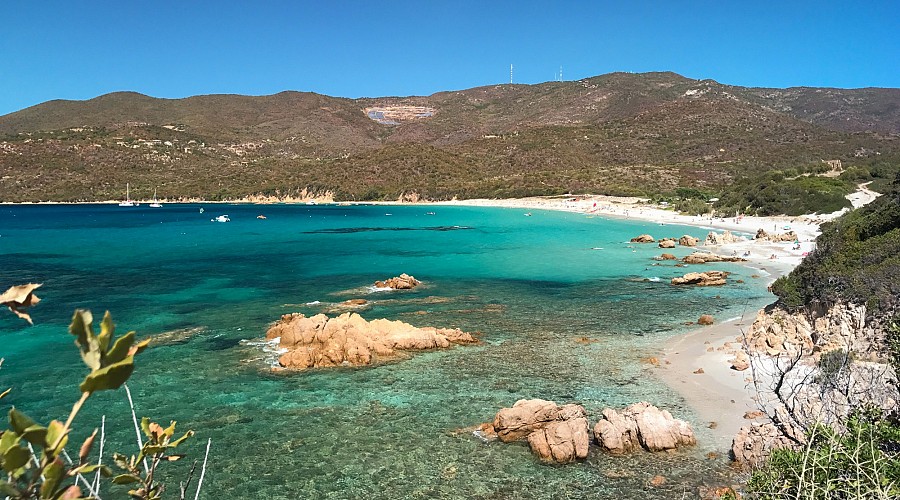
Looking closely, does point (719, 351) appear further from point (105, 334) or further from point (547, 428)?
point (105, 334)

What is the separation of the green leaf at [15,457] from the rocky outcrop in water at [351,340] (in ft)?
46.1

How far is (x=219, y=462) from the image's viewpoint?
10234 mm

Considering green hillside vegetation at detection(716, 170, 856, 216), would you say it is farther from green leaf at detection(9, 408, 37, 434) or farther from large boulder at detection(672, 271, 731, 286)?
green leaf at detection(9, 408, 37, 434)

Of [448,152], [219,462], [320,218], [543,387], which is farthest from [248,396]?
[448,152]

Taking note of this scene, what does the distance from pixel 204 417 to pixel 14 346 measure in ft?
33.3

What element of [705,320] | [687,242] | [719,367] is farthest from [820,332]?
[687,242]

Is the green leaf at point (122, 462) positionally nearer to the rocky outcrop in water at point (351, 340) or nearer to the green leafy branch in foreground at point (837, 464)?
the green leafy branch in foreground at point (837, 464)

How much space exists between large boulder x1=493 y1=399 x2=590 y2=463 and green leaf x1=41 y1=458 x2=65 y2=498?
30.5 feet

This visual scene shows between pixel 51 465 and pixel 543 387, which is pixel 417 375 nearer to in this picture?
pixel 543 387

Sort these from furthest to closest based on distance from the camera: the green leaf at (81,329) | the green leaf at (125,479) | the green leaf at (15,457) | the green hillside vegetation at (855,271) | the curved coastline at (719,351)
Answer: the green hillside vegetation at (855,271) < the curved coastline at (719,351) < the green leaf at (125,479) < the green leaf at (15,457) < the green leaf at (81,329)

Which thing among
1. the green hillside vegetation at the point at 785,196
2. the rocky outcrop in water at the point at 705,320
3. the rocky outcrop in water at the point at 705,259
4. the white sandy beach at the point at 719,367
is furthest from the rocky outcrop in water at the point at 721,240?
→ the rocky outcrop in water at the point at 705,320

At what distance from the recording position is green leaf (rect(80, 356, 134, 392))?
5.06 feet

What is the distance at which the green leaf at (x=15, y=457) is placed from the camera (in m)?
1.64

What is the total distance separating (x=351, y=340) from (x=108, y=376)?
48.9 ft
